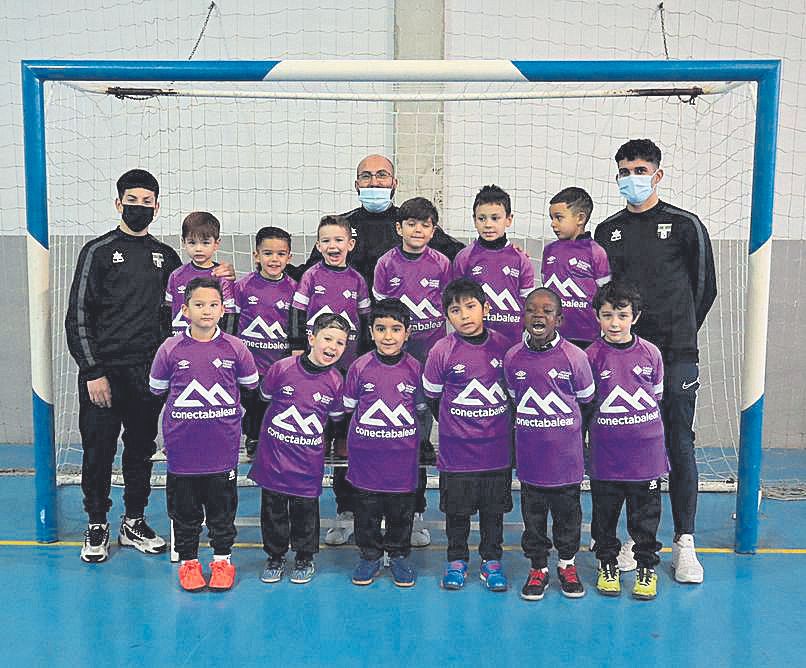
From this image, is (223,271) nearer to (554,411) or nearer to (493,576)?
Result: (554,411)

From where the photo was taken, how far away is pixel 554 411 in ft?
11.7

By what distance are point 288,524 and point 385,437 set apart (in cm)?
62

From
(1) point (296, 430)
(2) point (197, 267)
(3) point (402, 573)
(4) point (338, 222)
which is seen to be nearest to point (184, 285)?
(2) point (197, 267)

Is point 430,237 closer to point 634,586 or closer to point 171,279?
point 171,279

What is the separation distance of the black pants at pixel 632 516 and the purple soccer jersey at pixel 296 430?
125cm

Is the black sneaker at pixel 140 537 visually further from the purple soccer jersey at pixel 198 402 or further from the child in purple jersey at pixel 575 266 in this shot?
the child in purple jersey at pixel 575 266

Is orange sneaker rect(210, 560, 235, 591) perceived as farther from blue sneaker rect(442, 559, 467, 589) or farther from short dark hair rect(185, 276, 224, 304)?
short dark hair rect(185, 276, 224, 304)

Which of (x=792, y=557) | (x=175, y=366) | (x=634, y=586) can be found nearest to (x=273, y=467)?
(x=175, y=366)

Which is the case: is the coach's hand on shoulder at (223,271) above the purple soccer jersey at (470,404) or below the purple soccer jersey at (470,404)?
above

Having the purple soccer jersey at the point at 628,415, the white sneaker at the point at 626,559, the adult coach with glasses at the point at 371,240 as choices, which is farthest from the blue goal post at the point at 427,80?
the purple soccer jersey at the point at 628,415

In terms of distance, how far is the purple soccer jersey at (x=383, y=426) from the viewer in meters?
3.71

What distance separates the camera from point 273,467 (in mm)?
3738

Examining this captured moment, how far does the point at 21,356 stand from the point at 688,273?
5.03 m

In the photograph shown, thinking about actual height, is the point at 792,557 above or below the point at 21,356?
below
